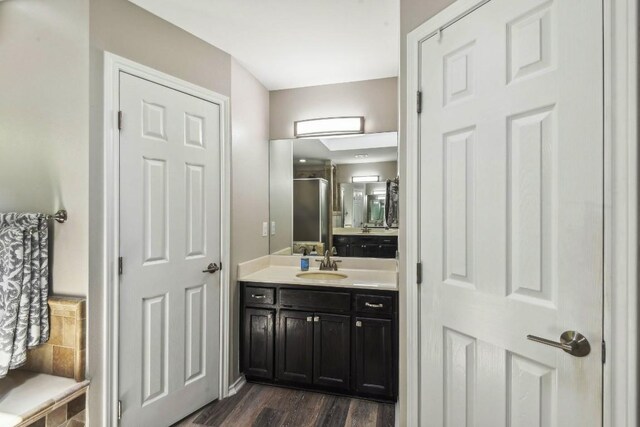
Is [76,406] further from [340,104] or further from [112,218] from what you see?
[340,104]

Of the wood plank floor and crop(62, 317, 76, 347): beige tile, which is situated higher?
crop(62, 317, 76, 347): beige tile

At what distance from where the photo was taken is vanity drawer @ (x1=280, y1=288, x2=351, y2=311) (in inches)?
90.2

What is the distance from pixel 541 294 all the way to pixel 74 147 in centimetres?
203

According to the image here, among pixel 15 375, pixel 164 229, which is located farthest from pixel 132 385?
pixel 164 229

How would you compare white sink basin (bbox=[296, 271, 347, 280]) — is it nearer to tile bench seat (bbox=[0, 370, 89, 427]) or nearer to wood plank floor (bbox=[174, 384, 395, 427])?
wood plank floor (bbox=[174, 384, 395, 427])

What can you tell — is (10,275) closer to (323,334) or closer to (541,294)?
(323,334)

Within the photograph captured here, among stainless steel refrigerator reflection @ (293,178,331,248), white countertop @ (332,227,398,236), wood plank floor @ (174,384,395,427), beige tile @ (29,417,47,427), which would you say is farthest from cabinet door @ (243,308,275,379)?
beige tile @ (29,417,47,427)

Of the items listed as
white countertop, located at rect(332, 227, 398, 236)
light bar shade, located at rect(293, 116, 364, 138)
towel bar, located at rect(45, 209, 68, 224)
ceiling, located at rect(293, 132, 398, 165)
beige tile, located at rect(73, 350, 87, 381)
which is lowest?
beige tile, located at rect(73, 350, 87, 381)

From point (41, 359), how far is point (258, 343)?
1.27m

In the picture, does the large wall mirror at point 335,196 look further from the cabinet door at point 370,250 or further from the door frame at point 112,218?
the door frame at point 112,218

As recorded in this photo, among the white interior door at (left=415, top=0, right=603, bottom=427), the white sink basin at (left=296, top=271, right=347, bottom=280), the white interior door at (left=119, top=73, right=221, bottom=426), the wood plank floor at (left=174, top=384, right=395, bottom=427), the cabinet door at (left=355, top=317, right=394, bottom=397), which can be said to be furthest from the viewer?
the white sink basin at (left=296, top=271, right=347, bottom=280)

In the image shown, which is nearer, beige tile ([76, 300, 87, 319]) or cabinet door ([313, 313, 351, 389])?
beige tile ([76, 300, 87, 319])

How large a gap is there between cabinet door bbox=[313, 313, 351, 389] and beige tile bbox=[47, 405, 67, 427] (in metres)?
1.40

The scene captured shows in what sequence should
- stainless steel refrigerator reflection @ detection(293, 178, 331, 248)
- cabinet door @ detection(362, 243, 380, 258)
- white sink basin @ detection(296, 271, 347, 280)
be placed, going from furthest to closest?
stainless steel refrigerator reflection @ detection(293, 178, 331, 248), cabinet door @ detection(362, 243, 380, 258), white sink basin @ detection(296, 271, 347, 280)
